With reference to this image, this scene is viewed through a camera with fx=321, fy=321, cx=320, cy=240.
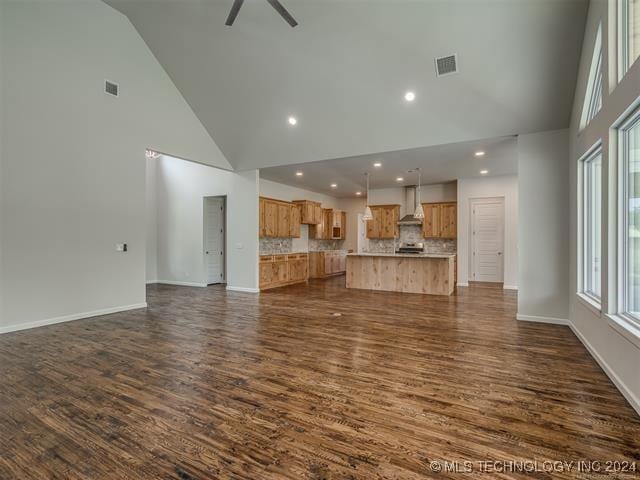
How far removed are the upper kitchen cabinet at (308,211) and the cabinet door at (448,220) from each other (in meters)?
3.91

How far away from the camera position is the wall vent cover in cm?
533

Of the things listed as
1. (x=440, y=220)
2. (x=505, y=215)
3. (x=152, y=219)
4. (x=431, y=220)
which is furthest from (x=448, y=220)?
(x=152, y=219)

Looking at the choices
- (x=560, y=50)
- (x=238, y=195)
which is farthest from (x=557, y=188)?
(x=238, y=195)

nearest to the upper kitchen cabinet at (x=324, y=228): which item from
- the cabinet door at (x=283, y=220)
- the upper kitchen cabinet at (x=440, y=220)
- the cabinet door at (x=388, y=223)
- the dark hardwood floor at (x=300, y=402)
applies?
the cabinet door at (x=283, y=220)

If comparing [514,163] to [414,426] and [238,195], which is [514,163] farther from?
[414,426]

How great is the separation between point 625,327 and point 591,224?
1.97m

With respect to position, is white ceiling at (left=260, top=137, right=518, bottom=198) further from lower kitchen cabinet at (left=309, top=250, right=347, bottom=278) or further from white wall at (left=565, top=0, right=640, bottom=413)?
lower kitchen cabinet at (left=309, top=250, right=347, bottom=278)

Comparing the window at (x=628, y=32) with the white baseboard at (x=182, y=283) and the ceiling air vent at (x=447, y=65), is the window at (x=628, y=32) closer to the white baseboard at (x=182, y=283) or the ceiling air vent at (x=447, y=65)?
the ceiling air vent at (x=447, y=65)

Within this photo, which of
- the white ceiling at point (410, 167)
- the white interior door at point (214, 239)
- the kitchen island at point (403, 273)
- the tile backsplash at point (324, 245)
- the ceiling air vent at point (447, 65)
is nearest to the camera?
the ceiling air vent at point (447, 65)

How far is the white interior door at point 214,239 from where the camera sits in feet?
29.1

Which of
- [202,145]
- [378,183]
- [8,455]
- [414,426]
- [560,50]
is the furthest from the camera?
[378,183]

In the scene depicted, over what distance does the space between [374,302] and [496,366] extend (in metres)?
3.40

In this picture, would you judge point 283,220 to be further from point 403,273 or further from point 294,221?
point 403,273

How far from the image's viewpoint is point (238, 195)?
26.2ft
